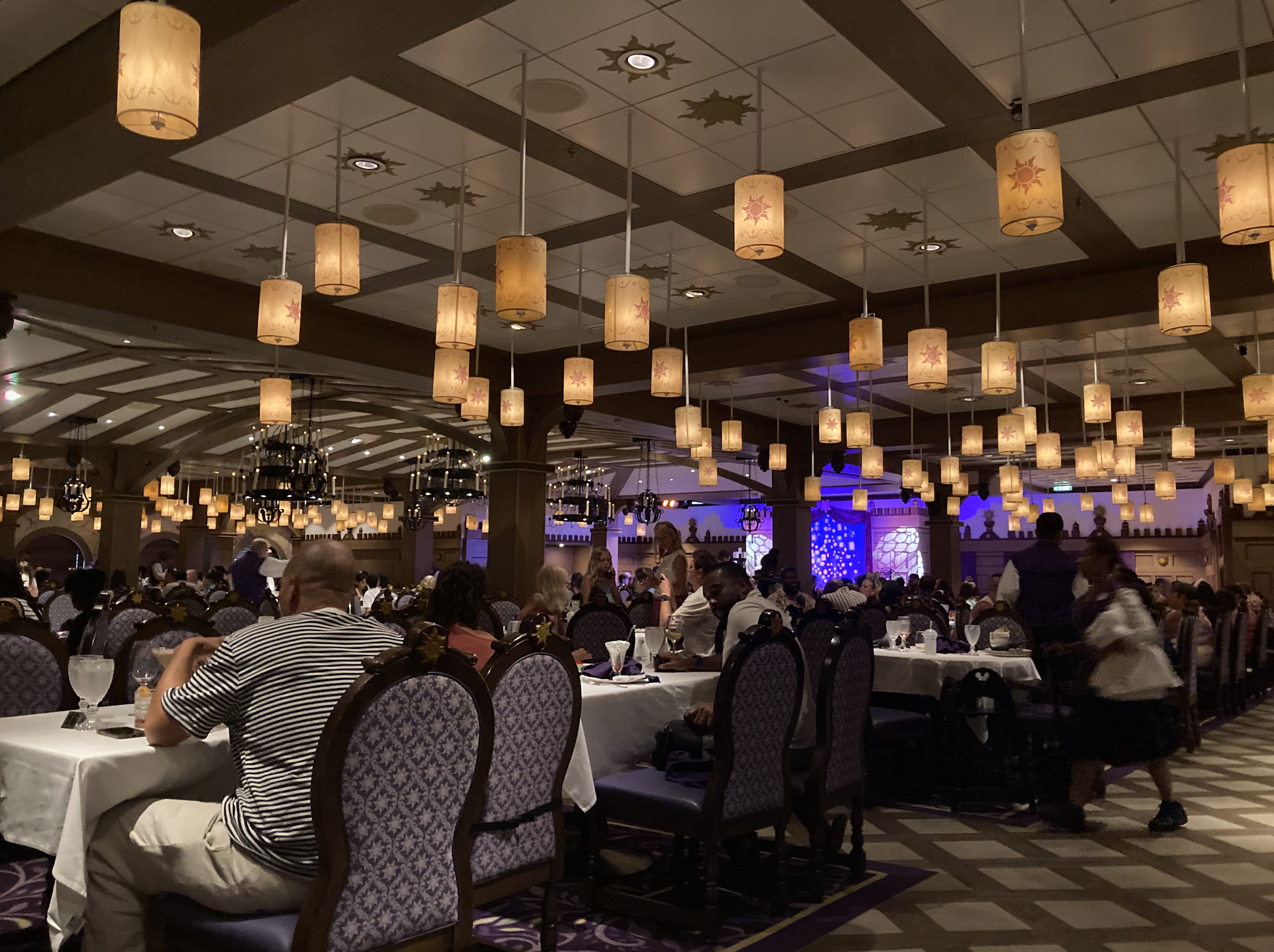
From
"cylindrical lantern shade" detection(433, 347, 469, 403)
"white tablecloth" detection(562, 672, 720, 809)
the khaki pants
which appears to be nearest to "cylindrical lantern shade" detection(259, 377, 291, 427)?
"cylindrical lantern shade" detection(433, 347, 469, 403)

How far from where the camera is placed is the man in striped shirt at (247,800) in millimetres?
2041

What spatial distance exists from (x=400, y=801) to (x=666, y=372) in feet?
16.1

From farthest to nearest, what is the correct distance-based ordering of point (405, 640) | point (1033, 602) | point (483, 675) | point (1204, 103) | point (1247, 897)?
point (1033, 602)
point (1204, 103)
point (1247, 897)
point (483, 675)
point (405, 640)

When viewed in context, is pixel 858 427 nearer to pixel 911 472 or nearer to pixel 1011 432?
pixel 1011 432

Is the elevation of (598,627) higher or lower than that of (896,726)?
higher

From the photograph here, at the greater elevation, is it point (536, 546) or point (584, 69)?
point (584, 69)

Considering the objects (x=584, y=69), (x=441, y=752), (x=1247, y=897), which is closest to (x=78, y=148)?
(x=584, y=69)

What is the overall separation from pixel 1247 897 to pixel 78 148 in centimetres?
580

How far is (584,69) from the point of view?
175 inches

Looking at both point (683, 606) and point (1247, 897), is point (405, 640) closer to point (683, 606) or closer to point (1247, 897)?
point (683, 606)

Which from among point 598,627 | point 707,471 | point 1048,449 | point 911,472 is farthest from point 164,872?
point 911,472

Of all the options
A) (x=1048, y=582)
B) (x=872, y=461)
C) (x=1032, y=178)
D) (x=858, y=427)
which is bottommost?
(x=1048, y=582)

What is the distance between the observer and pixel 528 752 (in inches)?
104

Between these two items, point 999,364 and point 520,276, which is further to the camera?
point 999,364
